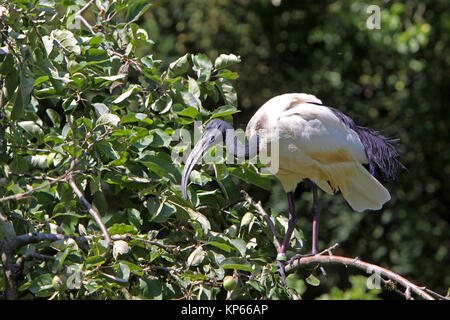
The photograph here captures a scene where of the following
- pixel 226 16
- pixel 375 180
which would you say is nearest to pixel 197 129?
pixel 375 180

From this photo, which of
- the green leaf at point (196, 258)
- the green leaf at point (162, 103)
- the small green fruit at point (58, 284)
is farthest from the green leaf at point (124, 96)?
the small green fruit at point (58, 284)

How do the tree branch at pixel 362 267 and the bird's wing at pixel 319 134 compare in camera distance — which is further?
the bird's wing at pixel 319 134

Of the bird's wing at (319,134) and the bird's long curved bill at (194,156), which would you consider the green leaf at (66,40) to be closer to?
the bird's long curved bill at (194,156)

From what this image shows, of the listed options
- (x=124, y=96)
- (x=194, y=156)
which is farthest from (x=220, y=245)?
(x=124, y=96)

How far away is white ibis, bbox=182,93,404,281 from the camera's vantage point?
11.5 ft

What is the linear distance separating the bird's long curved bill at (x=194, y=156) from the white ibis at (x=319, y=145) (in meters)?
0.22

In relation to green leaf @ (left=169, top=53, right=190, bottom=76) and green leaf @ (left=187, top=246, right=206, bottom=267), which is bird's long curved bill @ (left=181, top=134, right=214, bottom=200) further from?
green leaf @ (left=169, top=53, right=190, bottom=76)

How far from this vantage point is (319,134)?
3.52 metres

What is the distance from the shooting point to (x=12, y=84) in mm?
2338

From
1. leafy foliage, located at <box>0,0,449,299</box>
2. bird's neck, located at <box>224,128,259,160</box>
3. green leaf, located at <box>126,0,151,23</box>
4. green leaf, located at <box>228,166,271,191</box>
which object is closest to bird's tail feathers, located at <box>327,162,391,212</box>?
bird's neck, located at <box>224,128,259,160</box>

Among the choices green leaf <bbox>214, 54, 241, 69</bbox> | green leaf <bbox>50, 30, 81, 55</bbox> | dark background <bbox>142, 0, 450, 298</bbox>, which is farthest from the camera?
dark background <bbox>142, 0, 450, 298</bbox>

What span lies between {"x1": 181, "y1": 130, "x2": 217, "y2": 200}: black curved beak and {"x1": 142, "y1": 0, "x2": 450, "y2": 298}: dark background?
2.94 meters

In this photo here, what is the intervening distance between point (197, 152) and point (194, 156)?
50mm

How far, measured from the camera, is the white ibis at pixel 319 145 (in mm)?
3504
